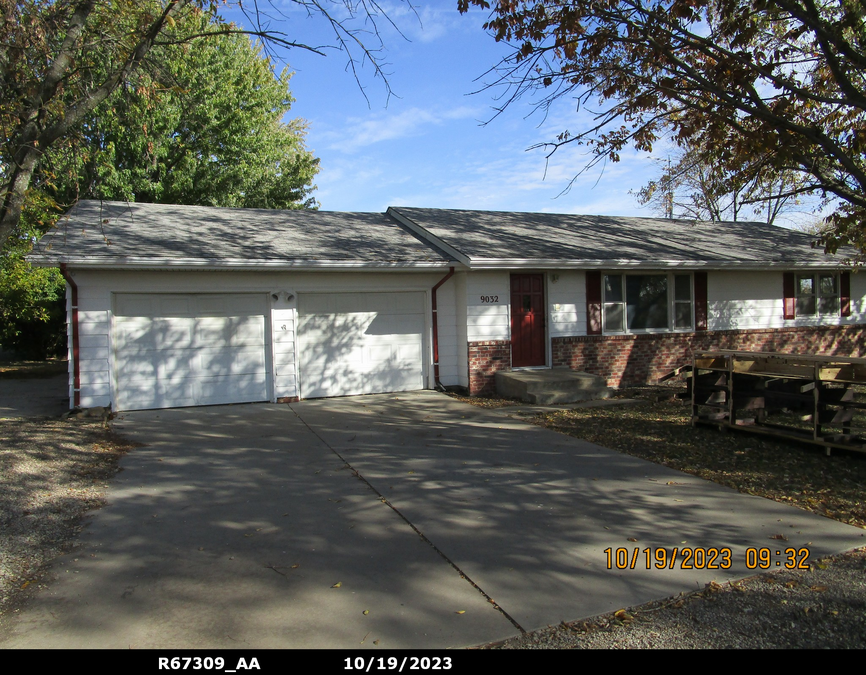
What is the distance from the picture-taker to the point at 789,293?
630 inches

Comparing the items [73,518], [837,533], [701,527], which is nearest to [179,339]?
[73,518]

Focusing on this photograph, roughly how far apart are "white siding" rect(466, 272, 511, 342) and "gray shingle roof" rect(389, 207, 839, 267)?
23.8 inches

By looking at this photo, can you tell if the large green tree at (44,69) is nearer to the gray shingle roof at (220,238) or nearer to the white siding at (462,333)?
the gray shingle roof at (220,238)

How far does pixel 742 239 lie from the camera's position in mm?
17562

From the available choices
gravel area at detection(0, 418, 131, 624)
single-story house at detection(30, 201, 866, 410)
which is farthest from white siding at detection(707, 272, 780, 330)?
gravel area at detection(0, 418, 131, 624)

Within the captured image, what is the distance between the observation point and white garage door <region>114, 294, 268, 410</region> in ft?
34.6

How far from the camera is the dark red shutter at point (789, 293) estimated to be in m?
15.9

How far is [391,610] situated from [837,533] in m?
3.81

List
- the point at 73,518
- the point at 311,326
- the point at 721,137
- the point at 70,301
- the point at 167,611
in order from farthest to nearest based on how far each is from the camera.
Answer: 1. the point at 311,326
2. the point at 70,301
3. the point at 721,137
4. the point at 73,518
5. the point at 167,611

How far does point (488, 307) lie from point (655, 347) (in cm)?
453

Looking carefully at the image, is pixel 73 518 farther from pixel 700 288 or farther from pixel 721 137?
pixel 700 288

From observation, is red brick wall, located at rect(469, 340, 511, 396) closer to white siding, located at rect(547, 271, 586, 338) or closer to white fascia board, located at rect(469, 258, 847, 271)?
white siding, located at rect(547, 271, 586, 338)

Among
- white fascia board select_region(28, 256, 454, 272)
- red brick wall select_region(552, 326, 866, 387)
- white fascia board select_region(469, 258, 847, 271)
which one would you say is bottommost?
red brick wall select_region(552, 326, 866, 387)
